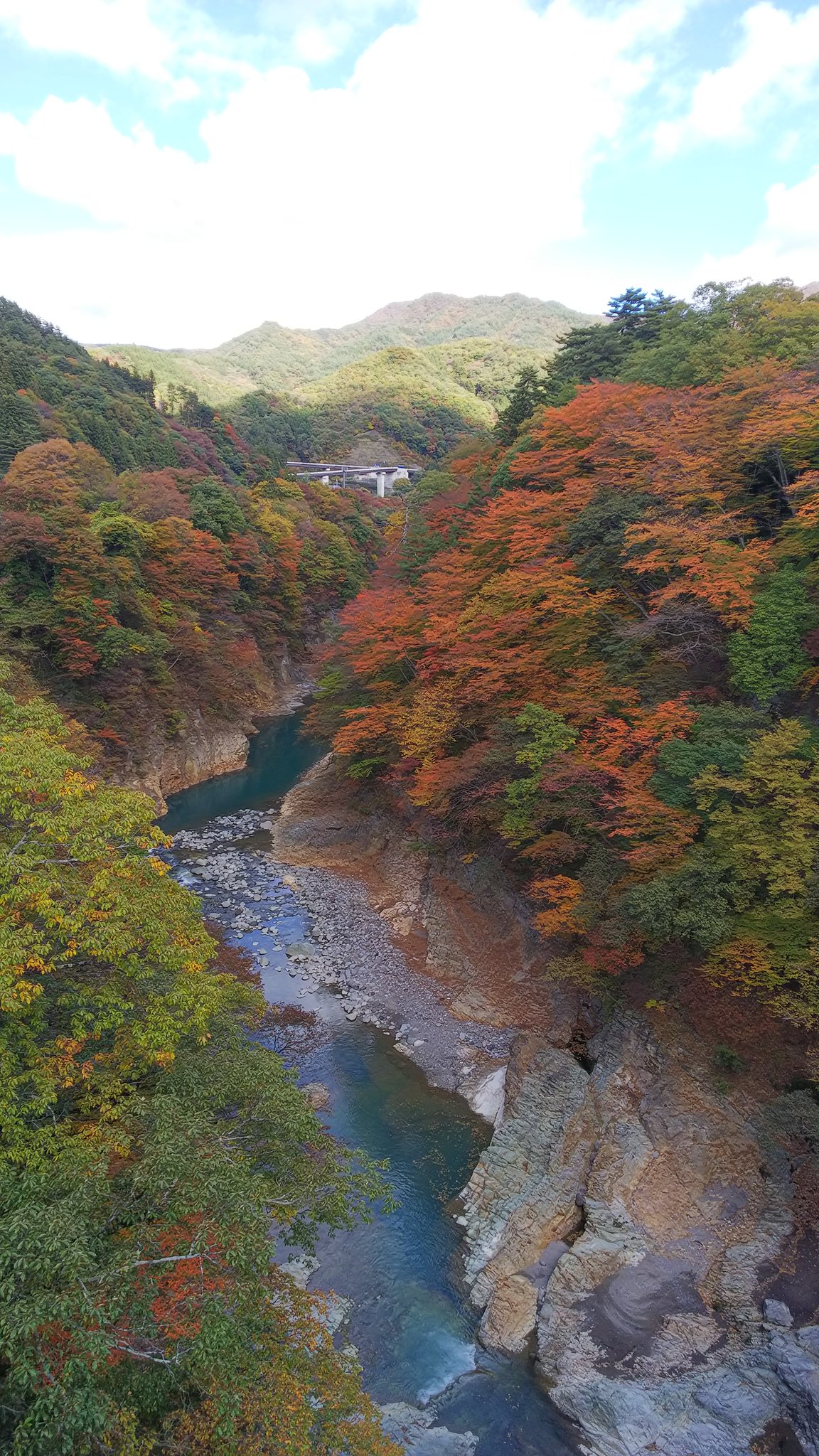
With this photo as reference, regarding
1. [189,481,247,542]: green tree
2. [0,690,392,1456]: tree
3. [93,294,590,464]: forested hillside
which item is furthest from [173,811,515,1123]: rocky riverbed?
[93,294,590,464]: forested hillside

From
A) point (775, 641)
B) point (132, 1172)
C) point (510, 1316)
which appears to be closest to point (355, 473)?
point (775, 641)

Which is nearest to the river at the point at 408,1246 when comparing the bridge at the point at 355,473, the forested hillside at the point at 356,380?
the forested hillside at the point at 356,380

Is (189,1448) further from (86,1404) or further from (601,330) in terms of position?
(601,330)

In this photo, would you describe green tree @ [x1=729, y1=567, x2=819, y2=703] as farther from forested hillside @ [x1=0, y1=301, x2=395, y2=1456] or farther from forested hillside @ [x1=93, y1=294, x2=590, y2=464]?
forested hillside @ [x1=93, y1=294, x2=590, y2=464]

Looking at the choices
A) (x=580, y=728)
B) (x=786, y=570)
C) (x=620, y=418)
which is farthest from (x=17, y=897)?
(x=620, y=418)

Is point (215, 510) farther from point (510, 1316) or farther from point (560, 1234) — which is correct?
point (510, 1316)

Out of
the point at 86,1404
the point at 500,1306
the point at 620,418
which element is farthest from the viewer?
the point at 620,418
